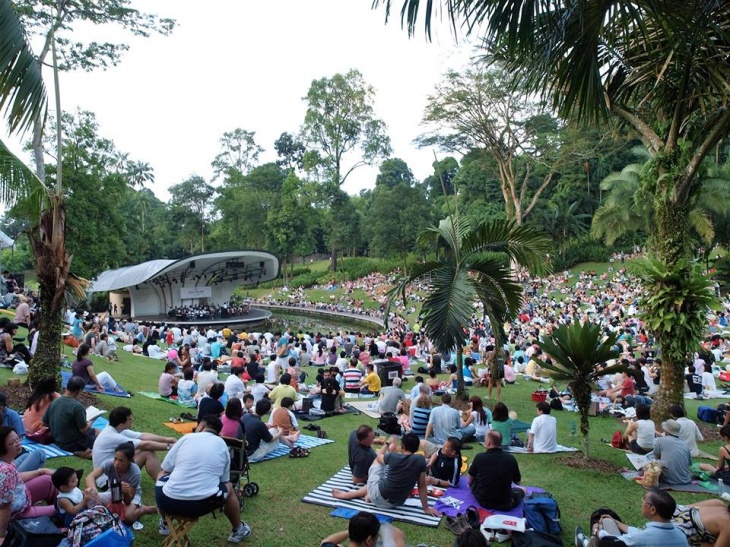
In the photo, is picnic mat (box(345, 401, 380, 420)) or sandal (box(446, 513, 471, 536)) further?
picnic mat (box(345, 401, 380, 420))

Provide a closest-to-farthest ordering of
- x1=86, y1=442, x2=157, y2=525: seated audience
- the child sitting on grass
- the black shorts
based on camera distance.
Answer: the black shorts, the child sitting on grass, x1=86, y1=442, x2=157, y2=525: seated audience

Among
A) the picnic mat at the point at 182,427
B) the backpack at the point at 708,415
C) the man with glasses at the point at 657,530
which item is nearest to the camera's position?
the man with glasses at the point at 657,530

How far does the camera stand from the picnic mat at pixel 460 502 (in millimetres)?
5180

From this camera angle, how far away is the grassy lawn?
4707 millimetres

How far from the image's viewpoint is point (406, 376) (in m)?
14.6

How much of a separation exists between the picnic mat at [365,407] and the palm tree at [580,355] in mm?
4101

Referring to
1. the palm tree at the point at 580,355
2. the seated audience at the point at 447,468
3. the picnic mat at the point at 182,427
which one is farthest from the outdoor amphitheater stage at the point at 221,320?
the palm tree at the point at 580,355

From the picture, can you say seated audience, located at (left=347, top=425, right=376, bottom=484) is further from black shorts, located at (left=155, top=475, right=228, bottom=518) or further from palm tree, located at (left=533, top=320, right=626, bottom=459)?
palm tree, located at (left=533, top=320, right=626, bottom=459)

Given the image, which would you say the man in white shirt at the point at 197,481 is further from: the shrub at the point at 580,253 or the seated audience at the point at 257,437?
the shrub at the point at 580,253

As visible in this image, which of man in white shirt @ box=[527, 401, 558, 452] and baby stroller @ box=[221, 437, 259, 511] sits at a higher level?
baby stroller @ box=[221, 437, 259, 511]

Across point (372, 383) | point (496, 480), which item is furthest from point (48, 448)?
point (372, 383)

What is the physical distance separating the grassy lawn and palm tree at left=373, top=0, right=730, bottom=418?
2605 mm

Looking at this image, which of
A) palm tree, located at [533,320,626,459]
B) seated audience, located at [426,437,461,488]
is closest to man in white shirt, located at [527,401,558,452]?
palm tree, located at [533,320,626,459]

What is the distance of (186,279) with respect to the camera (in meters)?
36.5
